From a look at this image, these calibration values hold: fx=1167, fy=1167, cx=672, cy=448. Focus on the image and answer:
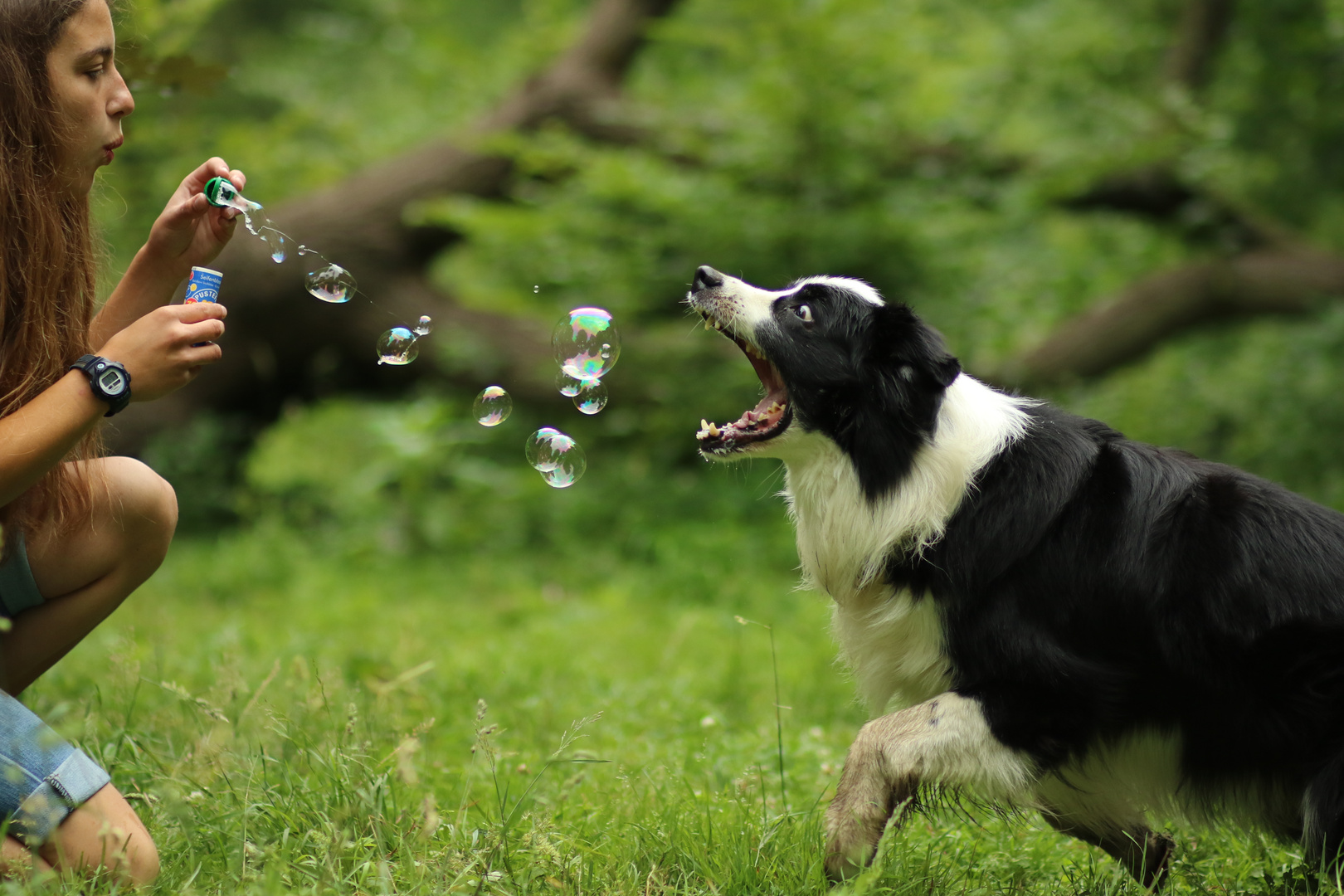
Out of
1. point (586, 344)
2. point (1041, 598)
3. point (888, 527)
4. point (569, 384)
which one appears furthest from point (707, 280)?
point (1041, 598)

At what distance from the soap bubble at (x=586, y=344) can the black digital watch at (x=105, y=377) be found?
118 cm

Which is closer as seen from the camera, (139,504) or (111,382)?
(111,382)

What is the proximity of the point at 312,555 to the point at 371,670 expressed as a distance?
2.66 metres

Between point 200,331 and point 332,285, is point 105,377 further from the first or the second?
point 332,285

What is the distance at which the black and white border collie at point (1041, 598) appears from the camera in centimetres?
245

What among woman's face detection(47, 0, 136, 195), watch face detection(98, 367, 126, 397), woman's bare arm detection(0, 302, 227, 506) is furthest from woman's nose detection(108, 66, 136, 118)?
watch face detection(98, 367, 126, 397)

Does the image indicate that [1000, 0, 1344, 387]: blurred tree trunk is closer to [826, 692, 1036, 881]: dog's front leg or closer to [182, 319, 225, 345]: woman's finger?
[826, 692, 1036, 881]: dog's front leg

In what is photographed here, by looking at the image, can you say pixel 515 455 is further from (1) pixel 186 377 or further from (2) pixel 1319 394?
(1) pixel 186 377

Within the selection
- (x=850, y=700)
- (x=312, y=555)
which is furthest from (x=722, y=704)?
(x=312, y=555)

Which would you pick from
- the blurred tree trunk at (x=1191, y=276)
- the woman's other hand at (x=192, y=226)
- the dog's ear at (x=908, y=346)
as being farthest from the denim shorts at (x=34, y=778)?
the blurred tree trunk at (x=1191, y=276)

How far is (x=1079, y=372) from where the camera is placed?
310 inches

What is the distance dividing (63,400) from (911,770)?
1.82 meters

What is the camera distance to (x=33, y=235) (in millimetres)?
2342

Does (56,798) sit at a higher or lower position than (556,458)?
lower
